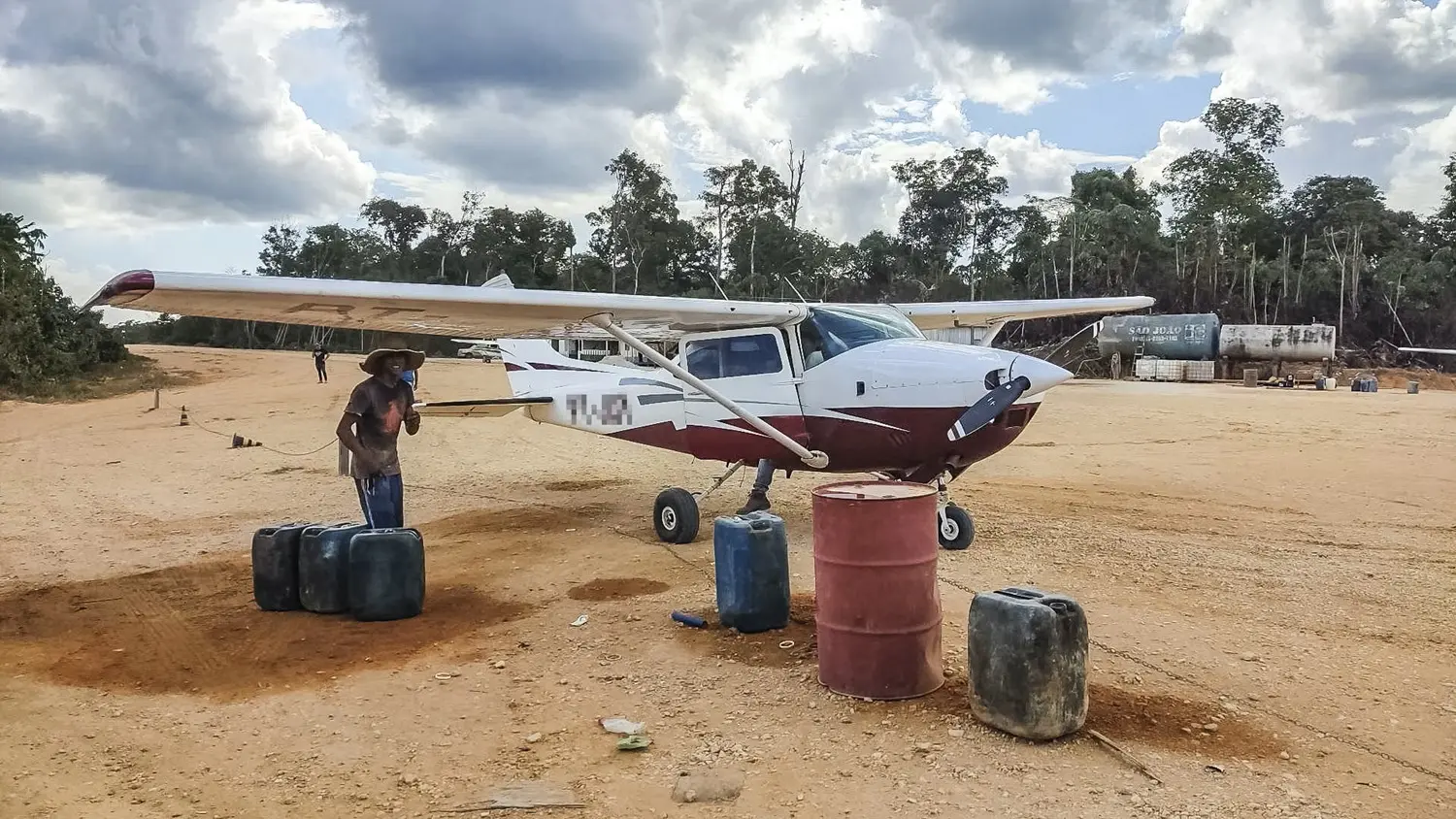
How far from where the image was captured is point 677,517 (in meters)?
8.80

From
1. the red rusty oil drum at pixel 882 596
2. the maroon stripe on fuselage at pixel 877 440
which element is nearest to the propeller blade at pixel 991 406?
the maroon stripe on fuselage at pixel 877 440

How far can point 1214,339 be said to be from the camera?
40469 mm

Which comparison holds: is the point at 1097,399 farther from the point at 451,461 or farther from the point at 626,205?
the point at 626,205

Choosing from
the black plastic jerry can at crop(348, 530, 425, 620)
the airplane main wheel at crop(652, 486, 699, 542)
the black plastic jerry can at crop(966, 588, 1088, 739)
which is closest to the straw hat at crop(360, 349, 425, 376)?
the black plastic jerry can at crop(348, 530, 425, 620)

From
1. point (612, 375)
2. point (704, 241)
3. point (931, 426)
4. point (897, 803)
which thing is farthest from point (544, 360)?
point (704, 241)

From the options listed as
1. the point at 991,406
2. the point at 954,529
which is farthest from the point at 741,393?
the point at 991,406

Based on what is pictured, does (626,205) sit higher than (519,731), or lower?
higher

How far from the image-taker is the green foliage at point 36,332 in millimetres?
30672

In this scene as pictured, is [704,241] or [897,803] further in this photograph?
[704,241]

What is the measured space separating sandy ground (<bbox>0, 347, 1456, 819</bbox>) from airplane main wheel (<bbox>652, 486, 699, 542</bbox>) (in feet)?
0.66

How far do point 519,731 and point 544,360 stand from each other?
315 inches

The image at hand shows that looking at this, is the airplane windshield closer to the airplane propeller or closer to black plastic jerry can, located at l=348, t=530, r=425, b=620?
the airplane propeller

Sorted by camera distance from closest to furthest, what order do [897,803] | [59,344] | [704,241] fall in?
[897,803] < [59,344] < [704,241]

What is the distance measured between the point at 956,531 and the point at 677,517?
2.66 metres
